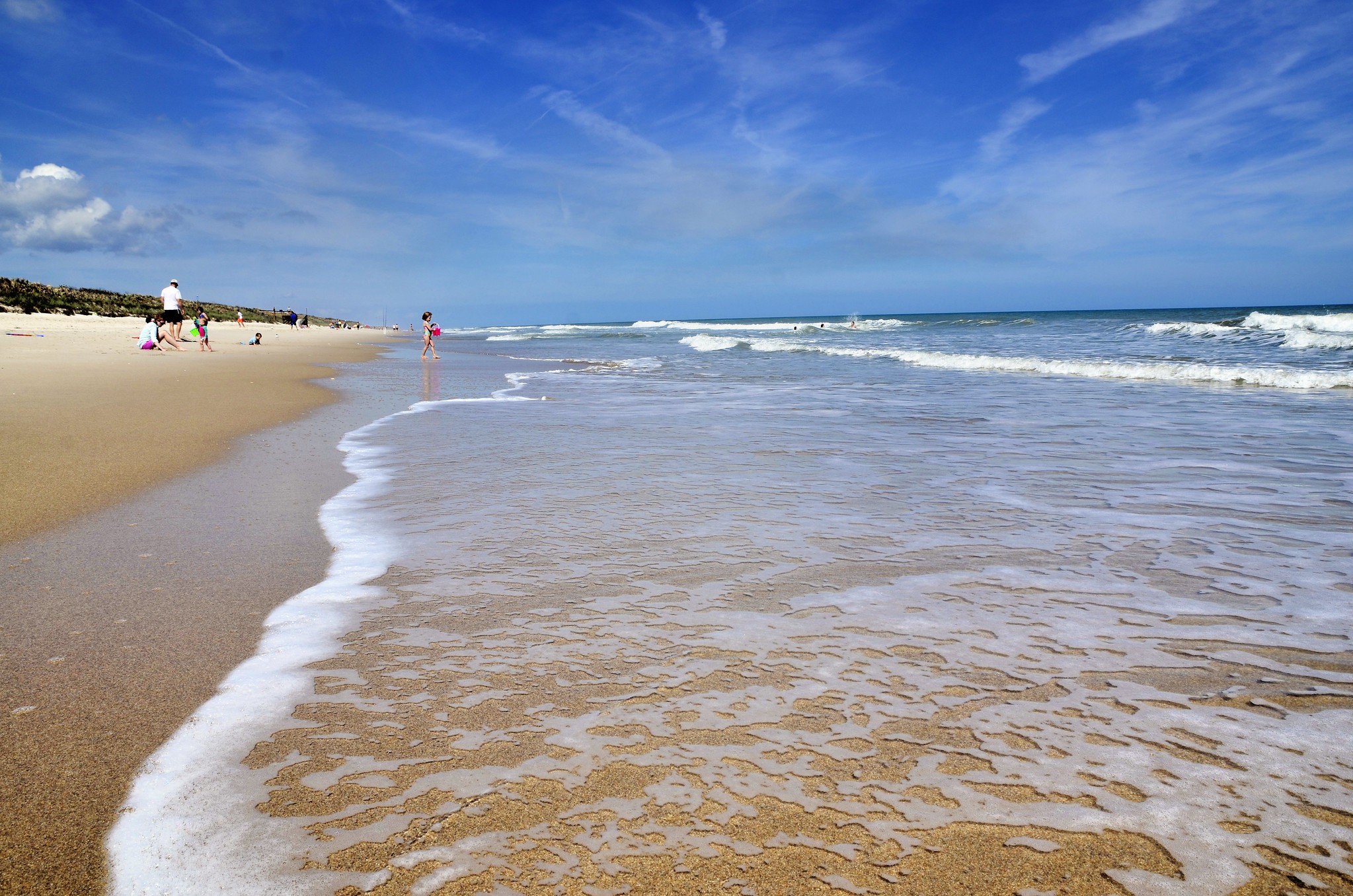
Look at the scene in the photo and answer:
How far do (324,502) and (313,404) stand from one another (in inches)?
282

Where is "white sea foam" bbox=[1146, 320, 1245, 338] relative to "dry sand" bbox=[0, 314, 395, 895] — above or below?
above

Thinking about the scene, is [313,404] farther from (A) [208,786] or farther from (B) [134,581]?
(A) [208,786]

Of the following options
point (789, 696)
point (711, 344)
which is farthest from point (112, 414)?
point (711, 344)

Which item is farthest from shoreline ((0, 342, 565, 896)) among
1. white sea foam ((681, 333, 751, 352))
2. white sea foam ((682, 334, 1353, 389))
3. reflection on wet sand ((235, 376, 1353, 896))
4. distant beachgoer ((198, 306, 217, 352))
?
white sea foam ((681, 333, 751, 352))

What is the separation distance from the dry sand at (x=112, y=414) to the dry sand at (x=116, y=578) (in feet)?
0.12

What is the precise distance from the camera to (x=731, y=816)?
83.9 inches

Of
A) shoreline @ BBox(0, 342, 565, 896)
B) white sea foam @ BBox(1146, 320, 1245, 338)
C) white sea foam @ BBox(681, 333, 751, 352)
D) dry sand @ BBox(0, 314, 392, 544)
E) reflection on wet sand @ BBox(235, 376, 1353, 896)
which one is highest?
white sea foam @ BBox(1146, 320, 1245, 338)

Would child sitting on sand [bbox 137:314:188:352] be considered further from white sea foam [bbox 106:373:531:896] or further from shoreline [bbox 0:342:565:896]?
white sea foam [bbox 106:373:531:896]

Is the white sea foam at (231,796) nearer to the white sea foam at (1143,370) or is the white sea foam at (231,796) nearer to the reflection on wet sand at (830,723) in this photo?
the reflection on wet sand at (830,723)

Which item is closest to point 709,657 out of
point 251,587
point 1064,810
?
point 1064,810

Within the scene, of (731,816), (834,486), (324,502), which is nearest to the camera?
(731,816)

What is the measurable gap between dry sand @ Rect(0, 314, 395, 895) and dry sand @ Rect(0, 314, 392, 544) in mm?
37

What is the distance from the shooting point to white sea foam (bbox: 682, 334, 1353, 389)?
14.7 meters

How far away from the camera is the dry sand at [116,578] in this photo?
7.16 feet
